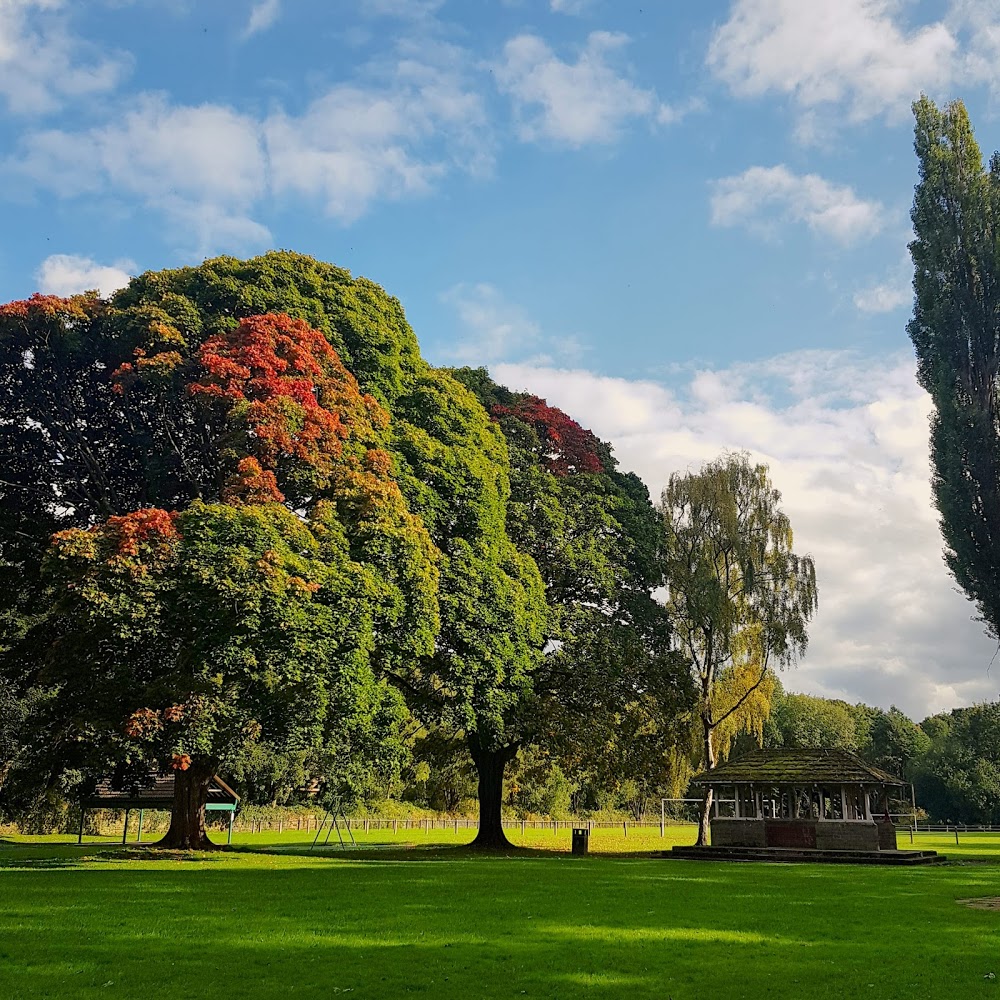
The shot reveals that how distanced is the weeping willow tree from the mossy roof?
2.36 meters

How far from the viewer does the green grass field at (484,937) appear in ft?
30.4

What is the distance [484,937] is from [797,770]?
26.0 meters

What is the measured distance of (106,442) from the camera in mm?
28938

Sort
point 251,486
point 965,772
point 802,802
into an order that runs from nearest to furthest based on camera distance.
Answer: point 251,486 → point 802,802 → point 965,772

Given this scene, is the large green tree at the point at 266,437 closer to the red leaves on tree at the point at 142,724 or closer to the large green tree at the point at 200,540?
the large green tree at the point at 200,540

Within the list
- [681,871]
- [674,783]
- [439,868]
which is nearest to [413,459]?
[439,868]

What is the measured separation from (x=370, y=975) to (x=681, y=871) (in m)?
18.4

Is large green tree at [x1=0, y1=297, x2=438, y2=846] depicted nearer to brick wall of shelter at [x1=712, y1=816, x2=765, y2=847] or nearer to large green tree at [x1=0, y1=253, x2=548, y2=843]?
large green tree at [x1=0, y1=253, x2=548, y2=843]

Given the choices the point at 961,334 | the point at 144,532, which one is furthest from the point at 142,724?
the point at 961,334

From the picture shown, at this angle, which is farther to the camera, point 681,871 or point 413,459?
point 413,459

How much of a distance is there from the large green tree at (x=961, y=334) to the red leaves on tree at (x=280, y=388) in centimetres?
1966

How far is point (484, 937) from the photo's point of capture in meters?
12.1

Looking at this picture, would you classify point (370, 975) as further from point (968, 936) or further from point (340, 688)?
point (340, 688)

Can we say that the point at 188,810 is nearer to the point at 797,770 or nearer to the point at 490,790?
the point at 490,790
